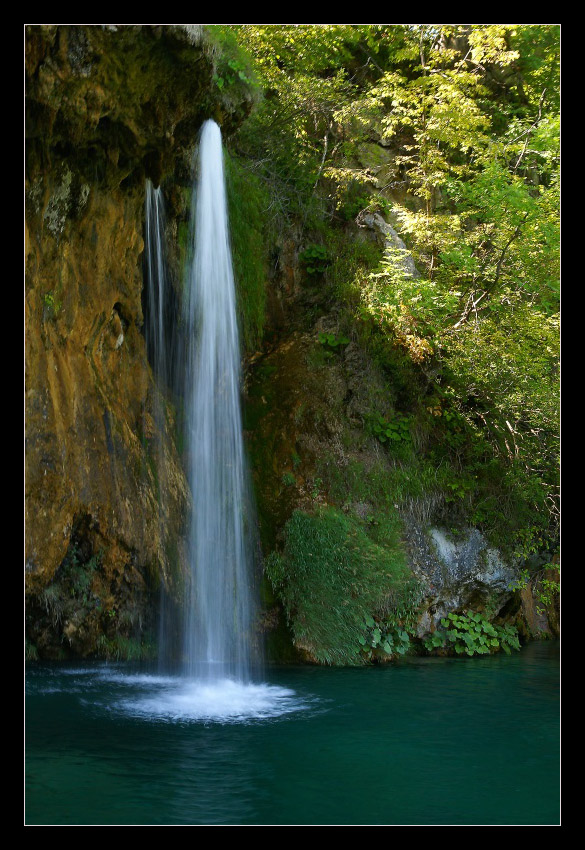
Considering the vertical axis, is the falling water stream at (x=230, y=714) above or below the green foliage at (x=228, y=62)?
below

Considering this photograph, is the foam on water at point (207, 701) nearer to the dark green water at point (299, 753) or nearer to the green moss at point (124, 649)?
the dark green water at point (299, 753)

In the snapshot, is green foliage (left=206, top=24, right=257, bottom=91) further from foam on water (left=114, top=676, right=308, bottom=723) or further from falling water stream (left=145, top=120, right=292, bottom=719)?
foam on water (left=114, top=676, right=308, bottom=723)

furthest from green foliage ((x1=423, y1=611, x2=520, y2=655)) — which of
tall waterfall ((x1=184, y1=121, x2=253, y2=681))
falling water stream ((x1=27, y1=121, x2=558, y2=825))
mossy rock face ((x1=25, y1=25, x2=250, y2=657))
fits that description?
mossy rock face ((x1=25, y1=25, x2=250, y2=657))

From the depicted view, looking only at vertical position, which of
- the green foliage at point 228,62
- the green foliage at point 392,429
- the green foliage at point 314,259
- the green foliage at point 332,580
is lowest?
the green foliage at point 332,580

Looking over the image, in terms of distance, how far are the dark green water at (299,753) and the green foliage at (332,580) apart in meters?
0.90

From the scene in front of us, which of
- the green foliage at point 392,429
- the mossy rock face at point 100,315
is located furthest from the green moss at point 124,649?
the green foliage at point 392,429

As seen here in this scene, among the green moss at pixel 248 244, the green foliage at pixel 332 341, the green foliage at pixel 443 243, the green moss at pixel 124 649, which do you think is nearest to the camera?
the green moss at pixel 124 649

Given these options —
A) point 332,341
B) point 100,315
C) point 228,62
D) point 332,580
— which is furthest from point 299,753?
point 332,341

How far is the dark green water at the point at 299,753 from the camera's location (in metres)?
4.48

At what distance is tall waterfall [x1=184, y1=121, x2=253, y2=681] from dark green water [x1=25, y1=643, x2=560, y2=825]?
925 mm

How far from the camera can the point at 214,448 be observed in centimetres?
903

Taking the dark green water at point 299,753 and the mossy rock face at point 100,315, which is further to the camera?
the mossy rock face at point 100,315

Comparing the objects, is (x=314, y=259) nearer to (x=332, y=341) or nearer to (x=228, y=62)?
(x=332, y=341)

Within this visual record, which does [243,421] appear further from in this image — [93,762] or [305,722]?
[93,762]
